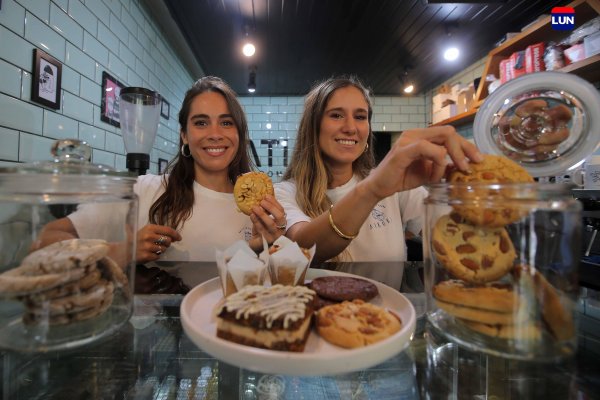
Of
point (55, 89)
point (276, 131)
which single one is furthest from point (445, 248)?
point (276, 131)

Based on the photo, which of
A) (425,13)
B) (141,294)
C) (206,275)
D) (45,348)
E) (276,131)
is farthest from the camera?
(276,131)

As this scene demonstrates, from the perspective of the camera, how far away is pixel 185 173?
1.69 m

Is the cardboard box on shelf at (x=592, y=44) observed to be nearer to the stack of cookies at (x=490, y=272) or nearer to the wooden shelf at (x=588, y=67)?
the wooden shelf at (x=588, y=67)

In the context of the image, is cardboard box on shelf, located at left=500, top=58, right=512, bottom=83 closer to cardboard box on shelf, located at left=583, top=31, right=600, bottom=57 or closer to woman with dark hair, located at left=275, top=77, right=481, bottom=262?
cardboard box on shelf, located at left=583, top=31, right=600, bottom=57

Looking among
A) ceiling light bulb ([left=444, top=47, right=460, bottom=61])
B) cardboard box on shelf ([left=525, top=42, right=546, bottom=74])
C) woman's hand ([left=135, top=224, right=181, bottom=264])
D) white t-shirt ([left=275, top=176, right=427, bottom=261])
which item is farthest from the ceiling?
woman's hand ([left=135, top=224, right=181, bottom=264])

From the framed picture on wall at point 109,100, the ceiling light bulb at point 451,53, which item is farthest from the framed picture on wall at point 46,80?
the ceiling light bulb at point 451,53

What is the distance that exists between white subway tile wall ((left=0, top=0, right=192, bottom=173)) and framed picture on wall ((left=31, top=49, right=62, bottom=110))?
0.07 feet

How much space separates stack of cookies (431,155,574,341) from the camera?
1.60 ft

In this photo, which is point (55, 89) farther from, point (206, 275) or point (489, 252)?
point (489, 252)

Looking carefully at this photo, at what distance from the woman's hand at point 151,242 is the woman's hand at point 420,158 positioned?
743mm

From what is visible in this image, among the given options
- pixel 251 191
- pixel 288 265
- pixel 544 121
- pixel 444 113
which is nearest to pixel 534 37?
pixel 444 113

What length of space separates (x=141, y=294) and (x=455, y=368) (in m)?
0.69

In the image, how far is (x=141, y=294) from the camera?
30.1 inches

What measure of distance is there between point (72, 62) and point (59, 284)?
160cm
